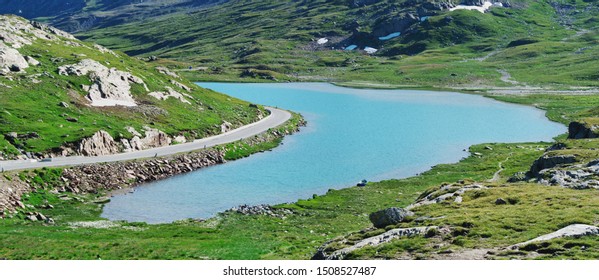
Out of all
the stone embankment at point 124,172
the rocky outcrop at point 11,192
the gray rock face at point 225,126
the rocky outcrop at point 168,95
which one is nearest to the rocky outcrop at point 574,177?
the stone embankment at point 124,172

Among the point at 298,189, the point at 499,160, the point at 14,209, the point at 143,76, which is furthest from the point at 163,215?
the point at 143,76

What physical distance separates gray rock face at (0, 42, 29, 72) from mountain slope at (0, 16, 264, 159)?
171 mm

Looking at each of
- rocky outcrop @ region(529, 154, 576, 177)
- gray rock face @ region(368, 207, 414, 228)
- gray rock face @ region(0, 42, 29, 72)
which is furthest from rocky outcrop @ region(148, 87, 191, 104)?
gray rock face @ region(368, 207, 414, 228)

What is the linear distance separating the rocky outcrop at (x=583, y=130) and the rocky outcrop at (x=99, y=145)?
7258 cm

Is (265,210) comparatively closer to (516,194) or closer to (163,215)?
(163,215)

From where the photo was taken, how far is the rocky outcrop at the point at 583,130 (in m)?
92.8

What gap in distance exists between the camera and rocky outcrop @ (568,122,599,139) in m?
92.8

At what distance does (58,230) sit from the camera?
57.8 meters

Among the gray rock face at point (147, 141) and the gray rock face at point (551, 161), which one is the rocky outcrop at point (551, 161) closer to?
the gray rock face at point (551, 161)

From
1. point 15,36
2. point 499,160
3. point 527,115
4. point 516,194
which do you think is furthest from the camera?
point 527,115

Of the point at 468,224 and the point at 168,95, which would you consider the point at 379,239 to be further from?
the point at 168,95

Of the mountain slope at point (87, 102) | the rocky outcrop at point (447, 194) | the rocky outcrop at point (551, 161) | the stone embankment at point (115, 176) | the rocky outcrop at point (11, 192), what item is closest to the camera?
the rocky outcrop at point (447, 194)

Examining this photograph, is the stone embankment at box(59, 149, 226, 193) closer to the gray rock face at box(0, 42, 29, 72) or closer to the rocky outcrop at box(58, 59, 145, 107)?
the rocky outcrop at box(58, 59, 145, 107)

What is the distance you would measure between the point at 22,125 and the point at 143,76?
47011mm
